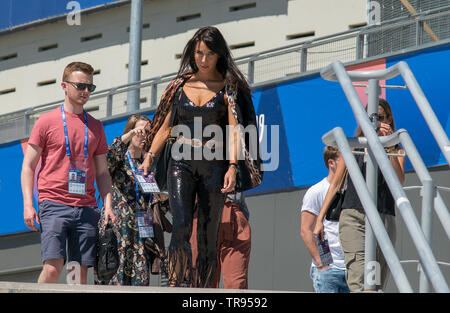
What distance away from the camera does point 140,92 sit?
43.3ft

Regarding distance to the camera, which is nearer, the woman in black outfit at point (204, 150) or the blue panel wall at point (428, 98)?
the woman in black outfit at point (204, 150)

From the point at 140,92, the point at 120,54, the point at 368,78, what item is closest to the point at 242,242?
the point at 368,78

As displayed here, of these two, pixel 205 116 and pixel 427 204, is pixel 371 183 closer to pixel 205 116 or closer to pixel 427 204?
pixel 427 204

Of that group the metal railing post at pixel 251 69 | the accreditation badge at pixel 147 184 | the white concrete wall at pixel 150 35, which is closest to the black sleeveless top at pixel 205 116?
the accreditation badge at pixel 147 184

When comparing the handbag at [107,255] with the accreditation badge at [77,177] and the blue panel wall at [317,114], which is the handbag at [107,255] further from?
the blue panel wall at [317,114]

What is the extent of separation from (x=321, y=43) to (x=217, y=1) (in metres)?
5.70

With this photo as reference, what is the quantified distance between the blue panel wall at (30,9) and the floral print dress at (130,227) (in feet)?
32.6

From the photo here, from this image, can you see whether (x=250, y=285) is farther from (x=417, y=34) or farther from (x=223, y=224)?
(x=223, y=224)

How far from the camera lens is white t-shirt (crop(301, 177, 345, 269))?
714 cm

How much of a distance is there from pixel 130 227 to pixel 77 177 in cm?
117

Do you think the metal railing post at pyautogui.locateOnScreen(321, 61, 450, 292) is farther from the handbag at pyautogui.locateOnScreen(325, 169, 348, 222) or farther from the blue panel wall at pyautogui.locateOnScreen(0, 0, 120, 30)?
the blue panel wall at pyautogui.locateOnScreen(0, 0, 120, 30)

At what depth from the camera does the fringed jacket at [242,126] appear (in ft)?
19.7
